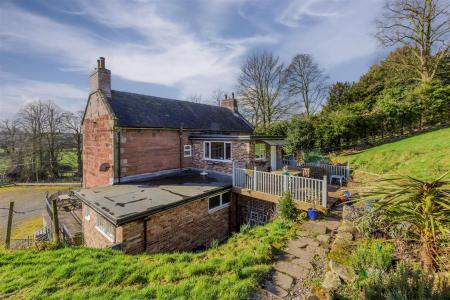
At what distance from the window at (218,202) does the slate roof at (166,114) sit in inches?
260

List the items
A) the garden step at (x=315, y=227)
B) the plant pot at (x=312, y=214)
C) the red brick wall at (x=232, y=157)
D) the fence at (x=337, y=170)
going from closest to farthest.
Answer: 1. the garden step at (x=315, y=227)
2. the plant pot at (x=312, y=214)
3. the red brick wall at (x=232, y=157)
4. the fence at (x=337, y=170)

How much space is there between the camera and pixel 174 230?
8492 mm

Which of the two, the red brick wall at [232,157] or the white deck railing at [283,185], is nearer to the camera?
the white deck railing at [283,185]

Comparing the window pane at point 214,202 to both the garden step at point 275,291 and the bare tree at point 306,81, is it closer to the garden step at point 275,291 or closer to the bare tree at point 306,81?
the garden step at point 275,291

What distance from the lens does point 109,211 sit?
24.2ft

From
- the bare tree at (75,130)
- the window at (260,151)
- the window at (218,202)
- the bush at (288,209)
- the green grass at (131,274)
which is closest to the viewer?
the green grass at (131,274)

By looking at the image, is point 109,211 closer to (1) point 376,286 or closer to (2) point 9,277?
(2) point 9,277

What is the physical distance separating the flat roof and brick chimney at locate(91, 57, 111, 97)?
6590 mm

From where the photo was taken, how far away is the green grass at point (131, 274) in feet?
13.4

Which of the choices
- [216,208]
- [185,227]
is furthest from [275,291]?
[216,208]

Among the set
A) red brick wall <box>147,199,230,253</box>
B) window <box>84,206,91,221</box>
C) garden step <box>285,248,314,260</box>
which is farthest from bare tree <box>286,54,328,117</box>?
window <box>84,206,91,221</box>

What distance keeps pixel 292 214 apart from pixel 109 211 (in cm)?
710

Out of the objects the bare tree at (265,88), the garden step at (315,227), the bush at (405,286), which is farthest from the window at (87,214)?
the bare tree at (265,88)

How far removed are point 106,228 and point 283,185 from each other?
797 centimetres
